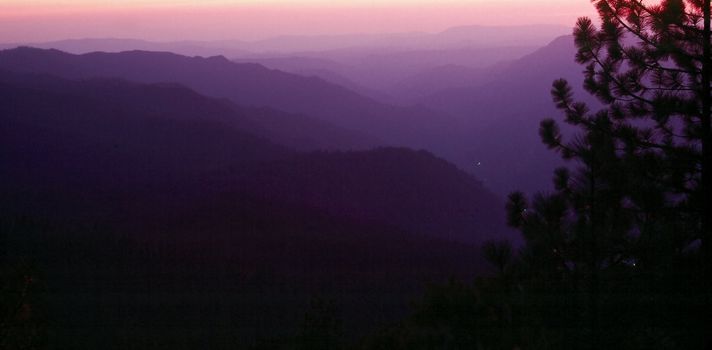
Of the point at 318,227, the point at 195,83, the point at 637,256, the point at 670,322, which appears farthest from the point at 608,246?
the point at 195,83

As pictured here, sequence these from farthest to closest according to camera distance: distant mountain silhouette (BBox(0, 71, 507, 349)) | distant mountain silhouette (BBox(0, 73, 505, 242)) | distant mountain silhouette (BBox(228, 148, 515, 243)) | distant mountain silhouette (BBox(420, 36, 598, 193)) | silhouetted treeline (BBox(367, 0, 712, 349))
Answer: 1. distant mountain silhouette (BBox(420, 36, 598, 193))
2. distant mountain silhouette (BBox(228, 148, 515, 243))
3. distant mountain silhouette (BBox(0, 73, 505, 242))
4. distant mountain silhouette (BBox(0, 71, 507, 349))
5. silhouetted treeline (BBox(367, 0, 712, 349))

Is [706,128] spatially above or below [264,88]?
below

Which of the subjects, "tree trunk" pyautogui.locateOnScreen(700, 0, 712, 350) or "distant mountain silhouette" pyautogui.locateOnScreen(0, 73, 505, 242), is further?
"distant mountain silhouette" pyautogui.locateOnScreen(0, 73, 505, 242)

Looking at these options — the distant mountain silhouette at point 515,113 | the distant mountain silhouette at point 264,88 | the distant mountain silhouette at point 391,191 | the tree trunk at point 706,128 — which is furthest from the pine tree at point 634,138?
the distant mountain silhouette at point 264,88

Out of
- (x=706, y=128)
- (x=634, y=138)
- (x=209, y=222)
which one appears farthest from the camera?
(x=209, y=222)

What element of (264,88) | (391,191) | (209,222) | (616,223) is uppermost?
(264,88)

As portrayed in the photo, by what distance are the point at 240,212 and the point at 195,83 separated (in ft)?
344

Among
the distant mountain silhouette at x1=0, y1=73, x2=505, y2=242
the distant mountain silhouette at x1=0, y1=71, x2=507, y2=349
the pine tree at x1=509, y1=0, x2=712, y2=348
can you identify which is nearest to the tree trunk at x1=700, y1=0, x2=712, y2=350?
the pine tree at x1=509, y1=0, x2=712, y2=348

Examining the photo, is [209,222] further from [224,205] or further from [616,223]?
[616,223]

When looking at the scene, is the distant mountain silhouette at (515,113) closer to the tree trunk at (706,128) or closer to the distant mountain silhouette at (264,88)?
the distant mountain silhouette at (264,88)

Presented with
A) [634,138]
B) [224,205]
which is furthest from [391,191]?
[634,138]

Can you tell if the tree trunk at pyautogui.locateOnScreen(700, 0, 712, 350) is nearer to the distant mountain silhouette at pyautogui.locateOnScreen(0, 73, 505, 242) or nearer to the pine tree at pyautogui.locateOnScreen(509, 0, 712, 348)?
the pine tree at pyautogui.locateOnScreen(509, 0, 712, 348)

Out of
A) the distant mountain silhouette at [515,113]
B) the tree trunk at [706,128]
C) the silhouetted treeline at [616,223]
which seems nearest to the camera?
the silhouetted treeline at [616,223]

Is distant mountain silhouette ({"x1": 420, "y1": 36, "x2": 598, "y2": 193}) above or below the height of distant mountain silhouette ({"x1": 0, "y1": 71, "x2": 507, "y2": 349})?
above
